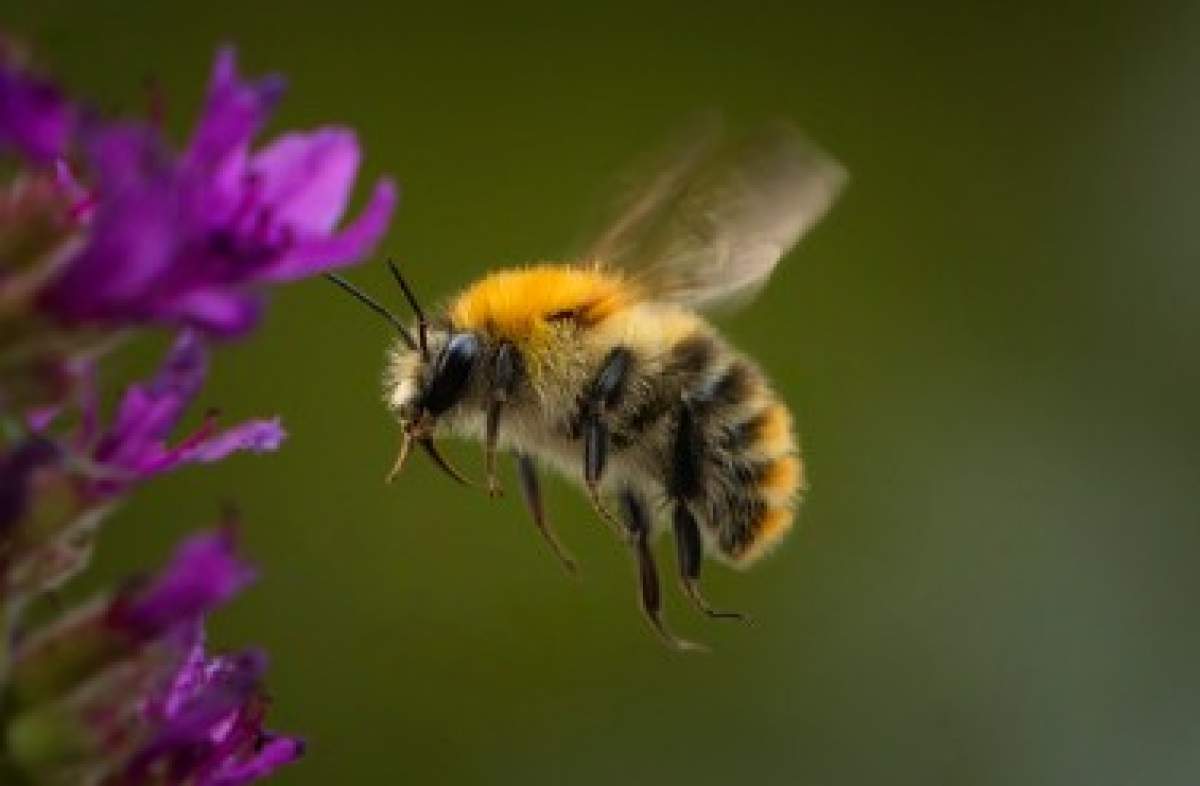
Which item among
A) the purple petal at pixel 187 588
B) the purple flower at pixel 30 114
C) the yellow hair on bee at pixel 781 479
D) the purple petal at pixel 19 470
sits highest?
the yellow hair on bee at pixel 781 479

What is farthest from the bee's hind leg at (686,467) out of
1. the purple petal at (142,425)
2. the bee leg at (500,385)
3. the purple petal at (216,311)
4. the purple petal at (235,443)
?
the purple petal at (216,311)

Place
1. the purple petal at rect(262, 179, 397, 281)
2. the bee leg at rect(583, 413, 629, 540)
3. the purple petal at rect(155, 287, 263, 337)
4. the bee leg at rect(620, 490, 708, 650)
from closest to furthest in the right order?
1. the purple petal at rect(155, 287, 263, 337)
2. the purple petal at rect(262, 179, 397, 281)
3. the bee leg at rect(583, 413, 629, 540)
4. the bee leg at rect(620, 490, 708, 650)

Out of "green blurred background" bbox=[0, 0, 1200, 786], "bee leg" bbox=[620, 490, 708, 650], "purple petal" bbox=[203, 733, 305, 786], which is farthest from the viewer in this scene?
"green blurred background" bbox=[0, 0, 1200, 786]

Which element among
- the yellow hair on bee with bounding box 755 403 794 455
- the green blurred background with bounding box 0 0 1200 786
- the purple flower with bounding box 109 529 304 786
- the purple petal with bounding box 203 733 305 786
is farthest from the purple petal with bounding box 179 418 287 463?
the green blurred background with bounding box 0 0 1200 786

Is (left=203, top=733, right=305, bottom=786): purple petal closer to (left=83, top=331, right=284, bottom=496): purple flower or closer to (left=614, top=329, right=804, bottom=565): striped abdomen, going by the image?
(left=83, top=331, right=284, bottom=496): purple flower

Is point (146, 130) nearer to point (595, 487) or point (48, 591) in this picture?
point (48, 591)

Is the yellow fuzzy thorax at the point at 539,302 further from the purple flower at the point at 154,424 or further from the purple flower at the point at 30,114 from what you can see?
the purple flower at the point at 30,114

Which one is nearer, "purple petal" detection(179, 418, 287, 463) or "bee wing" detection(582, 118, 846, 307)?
"purple petal" detection(179, 418, 287, 463)
